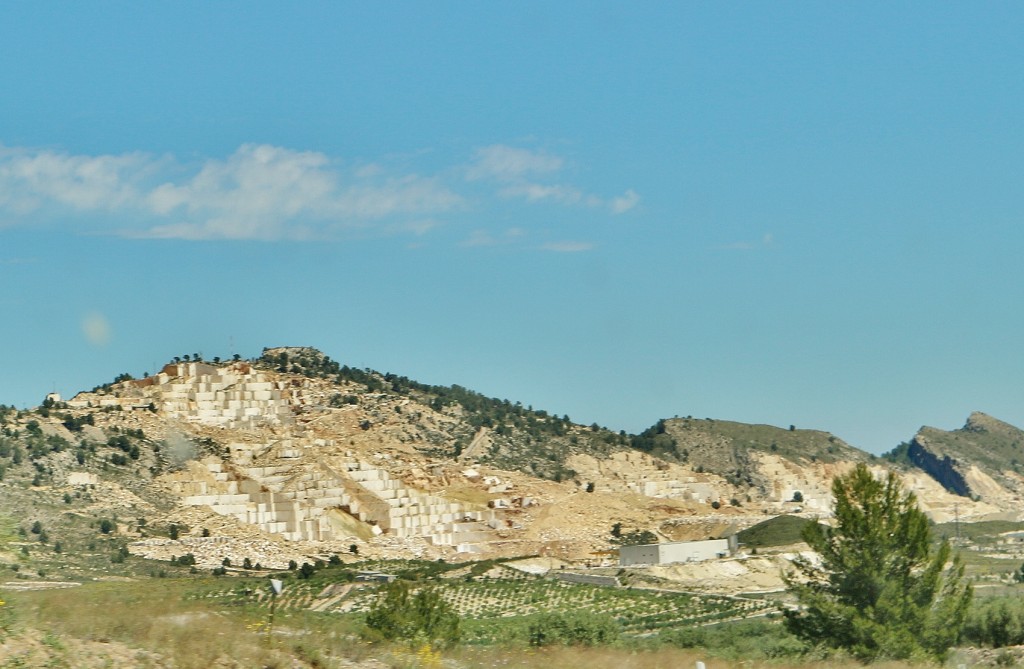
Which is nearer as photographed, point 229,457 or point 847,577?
point 847,577

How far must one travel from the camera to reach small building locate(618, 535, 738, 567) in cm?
9594

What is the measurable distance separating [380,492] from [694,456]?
55.2 metres

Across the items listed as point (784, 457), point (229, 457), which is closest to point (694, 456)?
point (784, 457)

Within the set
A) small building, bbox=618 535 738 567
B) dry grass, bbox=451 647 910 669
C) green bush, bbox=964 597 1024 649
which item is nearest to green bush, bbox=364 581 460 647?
dry grass, bbox=451 647 910 669

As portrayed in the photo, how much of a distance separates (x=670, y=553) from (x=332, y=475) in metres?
31.8

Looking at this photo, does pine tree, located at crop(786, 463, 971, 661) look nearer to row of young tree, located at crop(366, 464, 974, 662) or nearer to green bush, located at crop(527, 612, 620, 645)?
row of young tree, located at crop(366, 464, 974, 662)

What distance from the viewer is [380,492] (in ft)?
373

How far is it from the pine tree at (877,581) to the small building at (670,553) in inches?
2508

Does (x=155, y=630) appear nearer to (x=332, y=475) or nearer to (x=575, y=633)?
(x=575, y=633)

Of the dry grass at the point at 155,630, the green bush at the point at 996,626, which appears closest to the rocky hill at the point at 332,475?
the green bush at the point at 996,626

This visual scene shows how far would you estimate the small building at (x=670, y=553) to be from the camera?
95938 millimetres

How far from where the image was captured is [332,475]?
112750 millimetres

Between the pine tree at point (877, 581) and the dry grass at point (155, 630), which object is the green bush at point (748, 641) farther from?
the dry grass at point (155, 630)

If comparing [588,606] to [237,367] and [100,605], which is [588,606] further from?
[237,367]
